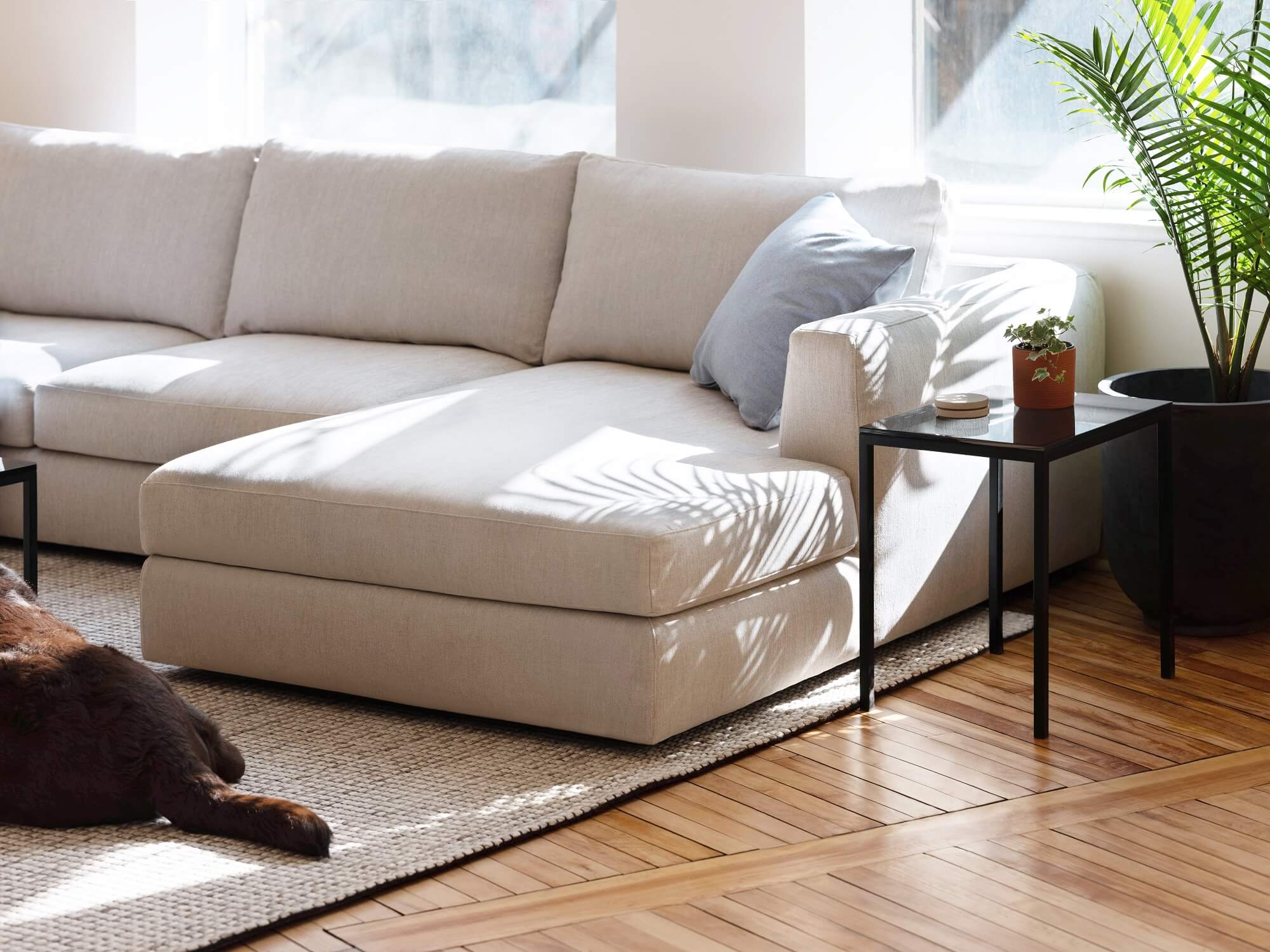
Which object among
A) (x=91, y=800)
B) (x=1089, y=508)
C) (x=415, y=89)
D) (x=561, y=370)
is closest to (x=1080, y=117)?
(x=1089, y=508)

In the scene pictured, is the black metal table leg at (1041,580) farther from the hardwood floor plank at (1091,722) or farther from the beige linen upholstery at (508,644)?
the beige linen upholstery at (508,644)

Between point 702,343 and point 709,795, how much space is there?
1142 mm

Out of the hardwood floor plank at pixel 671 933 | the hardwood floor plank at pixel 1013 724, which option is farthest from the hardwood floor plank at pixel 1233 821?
the hardwood floor plank at pixel 671 933

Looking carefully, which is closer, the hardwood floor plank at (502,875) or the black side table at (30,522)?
the hardwood floor plank at (502,875)

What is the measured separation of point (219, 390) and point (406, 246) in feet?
2.03

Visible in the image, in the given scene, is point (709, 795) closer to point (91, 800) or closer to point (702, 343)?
point (91, 800)

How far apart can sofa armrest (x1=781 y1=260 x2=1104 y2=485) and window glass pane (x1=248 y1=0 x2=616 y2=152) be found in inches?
68.7

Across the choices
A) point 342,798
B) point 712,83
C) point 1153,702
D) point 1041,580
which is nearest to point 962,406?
point 1041,580

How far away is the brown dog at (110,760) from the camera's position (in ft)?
7.61

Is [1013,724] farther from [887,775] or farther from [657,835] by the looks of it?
[657,835]

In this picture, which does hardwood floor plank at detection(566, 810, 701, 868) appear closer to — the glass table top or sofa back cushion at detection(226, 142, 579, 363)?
the glass table top

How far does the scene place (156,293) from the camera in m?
4.39

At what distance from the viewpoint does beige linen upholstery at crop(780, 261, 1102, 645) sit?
9.68 ft

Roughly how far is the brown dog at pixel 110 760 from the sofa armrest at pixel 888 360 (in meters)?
1.15
